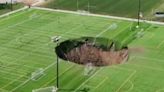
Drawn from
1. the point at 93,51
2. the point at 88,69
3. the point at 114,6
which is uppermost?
the point at 114,6

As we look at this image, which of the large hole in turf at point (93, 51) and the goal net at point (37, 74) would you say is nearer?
the goal net at point (37, 74)

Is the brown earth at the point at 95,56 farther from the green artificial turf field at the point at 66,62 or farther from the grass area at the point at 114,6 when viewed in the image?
the grass area at the point at 114,6

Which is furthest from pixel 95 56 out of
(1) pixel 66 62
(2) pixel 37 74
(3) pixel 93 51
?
(2) pixel 37 74

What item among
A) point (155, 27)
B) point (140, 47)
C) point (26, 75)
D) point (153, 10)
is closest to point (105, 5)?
point (153, 10)

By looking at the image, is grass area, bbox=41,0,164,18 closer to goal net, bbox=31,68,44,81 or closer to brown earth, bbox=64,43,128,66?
brown earth, bbox=64,43,128,66

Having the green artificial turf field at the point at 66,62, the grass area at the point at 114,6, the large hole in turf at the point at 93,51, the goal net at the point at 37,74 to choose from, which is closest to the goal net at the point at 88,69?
the green artificial turf field at the point at 66,62

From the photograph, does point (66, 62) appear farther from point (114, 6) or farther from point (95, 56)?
point (114, 6)

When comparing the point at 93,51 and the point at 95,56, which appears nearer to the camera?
the point at 95,56

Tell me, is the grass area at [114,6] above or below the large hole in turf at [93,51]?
above
